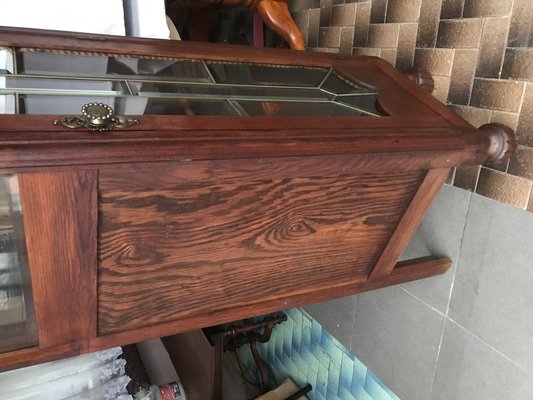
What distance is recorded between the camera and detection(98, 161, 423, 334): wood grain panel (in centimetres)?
67

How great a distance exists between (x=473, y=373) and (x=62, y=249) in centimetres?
97

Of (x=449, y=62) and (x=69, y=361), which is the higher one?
(x=449, y=62)

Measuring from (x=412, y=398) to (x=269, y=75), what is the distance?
968 millimetres

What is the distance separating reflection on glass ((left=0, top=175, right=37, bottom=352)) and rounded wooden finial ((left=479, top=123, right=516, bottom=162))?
80 centimetres

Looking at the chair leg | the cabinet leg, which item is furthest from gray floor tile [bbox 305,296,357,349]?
the chair leg

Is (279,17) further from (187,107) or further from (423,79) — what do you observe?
(187,107)

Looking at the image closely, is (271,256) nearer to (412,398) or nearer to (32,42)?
(32,42)

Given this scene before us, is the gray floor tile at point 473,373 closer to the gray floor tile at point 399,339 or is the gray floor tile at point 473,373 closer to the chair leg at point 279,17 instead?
the gray floor tile at point 399,339

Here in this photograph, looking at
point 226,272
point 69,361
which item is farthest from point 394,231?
point 69,361

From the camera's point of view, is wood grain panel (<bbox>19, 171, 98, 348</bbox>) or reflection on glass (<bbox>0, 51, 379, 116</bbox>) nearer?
wood grain panel (<bbox>19, 171, 98, 348</bbox>)

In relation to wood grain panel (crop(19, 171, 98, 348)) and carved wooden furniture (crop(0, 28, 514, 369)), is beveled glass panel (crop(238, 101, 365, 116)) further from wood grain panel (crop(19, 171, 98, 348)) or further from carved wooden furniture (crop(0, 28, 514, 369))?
wood grain panel (crop(19, 171, 98, 348))

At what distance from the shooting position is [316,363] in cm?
183

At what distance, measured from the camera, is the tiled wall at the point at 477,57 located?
0.97 m

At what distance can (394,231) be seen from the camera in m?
0.97
